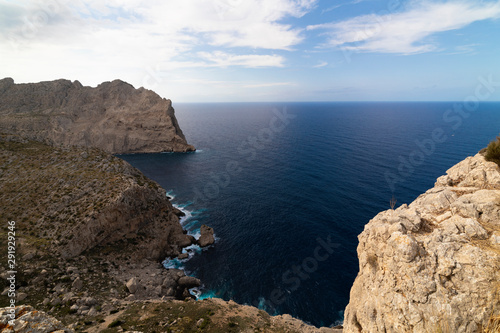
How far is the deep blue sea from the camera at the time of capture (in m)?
42.2

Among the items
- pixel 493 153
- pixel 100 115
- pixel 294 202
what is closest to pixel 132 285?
pixel 294 202

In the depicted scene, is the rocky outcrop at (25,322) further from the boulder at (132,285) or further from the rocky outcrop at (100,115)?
the rocky outcrop at (100,115)

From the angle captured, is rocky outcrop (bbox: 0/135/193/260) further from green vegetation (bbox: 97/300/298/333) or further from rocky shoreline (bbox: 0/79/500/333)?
green vegetation (bbox: 97/300/298/333)

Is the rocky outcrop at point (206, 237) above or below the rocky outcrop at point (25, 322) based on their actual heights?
below

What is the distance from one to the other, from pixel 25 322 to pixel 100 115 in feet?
523

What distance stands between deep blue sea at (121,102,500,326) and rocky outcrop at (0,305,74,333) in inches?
1309

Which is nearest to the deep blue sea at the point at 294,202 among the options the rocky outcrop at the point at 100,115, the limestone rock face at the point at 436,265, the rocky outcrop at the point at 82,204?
the rocky outcrop at the point at 82,204

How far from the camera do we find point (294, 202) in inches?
2670

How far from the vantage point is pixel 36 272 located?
106ft

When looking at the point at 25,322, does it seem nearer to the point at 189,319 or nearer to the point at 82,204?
the point at 189,319

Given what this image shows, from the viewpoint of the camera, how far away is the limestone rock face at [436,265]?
→ 11.1 meters

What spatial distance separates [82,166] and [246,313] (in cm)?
4938

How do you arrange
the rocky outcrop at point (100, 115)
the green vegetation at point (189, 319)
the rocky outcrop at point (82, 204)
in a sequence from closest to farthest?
→ the green vegetation at point (189, 319) < the rocky outcrop at point (82, 204) < the rocky outcrop at point (100, 115)

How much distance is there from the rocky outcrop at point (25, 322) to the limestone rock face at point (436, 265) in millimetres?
18804
